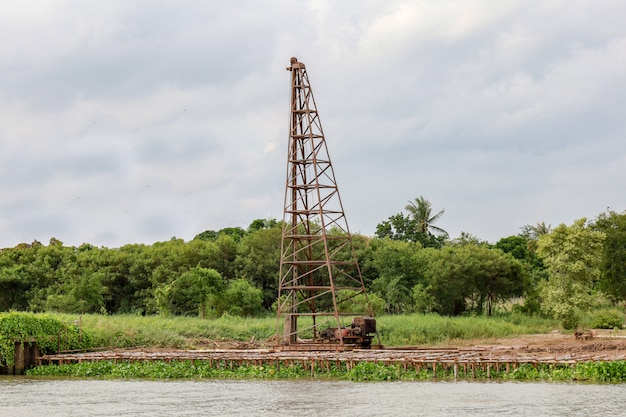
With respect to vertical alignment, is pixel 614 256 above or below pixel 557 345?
above

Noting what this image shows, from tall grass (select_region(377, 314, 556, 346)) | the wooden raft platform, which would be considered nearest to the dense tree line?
tall grass (select_region(377, 314, 556, 346))

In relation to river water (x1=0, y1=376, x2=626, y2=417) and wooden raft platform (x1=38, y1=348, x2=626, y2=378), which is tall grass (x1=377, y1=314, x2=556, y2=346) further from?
river water (x1=0, y1=376, x2=626, y2=417)

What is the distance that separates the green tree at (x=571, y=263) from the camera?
4512cm

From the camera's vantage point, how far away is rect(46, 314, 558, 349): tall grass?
44625mm

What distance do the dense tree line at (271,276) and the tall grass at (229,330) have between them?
3.99 meters

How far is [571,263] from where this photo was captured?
45.3 meters

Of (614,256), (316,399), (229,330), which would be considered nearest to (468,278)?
(614,256)

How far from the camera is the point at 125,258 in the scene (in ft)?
214

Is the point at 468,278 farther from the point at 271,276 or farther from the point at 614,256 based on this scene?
the point at 271,276

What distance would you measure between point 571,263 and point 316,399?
21969 millimetres

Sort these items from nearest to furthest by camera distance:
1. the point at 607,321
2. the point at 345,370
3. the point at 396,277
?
the point at 345,370, the point at 607,321, the point at 396,277

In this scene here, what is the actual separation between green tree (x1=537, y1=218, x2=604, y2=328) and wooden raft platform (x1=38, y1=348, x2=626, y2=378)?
10447 mm

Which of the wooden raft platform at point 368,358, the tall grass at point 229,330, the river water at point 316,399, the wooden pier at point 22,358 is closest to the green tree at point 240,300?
the tall grass at point 229,330

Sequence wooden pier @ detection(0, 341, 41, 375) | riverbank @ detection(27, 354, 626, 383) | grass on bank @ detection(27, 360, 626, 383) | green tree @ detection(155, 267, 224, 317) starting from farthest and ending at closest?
green tree @ detection(155, 267, 224, 317)
wooden pier @ detection(0, 341, 41, 375)
riverbank @ detection(27, 354, 626, 383)
grass on bank @ detection(27, 360, 626, 383)
